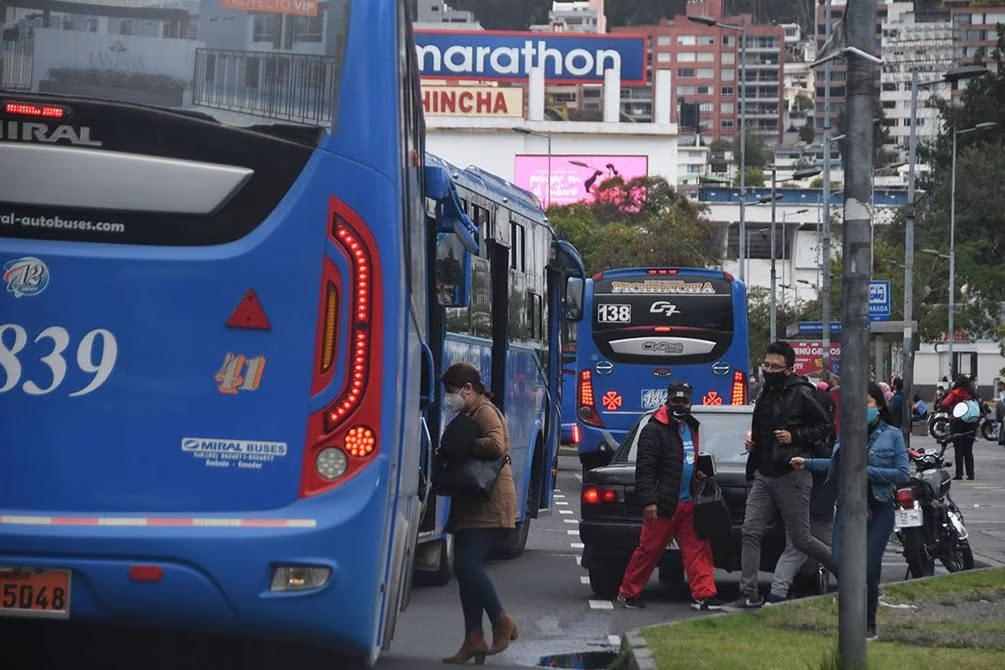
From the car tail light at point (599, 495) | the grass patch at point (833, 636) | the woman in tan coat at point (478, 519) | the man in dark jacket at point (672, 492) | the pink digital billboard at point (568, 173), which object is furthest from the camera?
the pink digital billboard at point (568, 173)

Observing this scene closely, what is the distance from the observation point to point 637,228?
9200 centimetres

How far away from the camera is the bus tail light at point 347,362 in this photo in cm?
739

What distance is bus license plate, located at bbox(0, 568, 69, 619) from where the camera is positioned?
23.7 feet

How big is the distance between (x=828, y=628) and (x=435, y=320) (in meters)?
3.81

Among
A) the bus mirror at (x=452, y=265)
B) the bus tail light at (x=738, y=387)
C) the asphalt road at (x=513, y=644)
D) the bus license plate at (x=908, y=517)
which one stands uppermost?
the bus mirror at (x=452, y=265)

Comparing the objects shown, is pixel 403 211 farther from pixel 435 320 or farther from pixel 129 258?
pixel 435 320

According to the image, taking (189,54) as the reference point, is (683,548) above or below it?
below

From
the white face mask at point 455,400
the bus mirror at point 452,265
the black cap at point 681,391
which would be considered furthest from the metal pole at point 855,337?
the black cap at point 681,391

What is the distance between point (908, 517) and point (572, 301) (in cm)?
695

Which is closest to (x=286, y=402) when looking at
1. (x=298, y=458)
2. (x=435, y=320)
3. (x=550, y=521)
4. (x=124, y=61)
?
(x=298, y=458)

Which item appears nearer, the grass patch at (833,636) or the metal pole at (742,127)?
the grass patch at (833,636)

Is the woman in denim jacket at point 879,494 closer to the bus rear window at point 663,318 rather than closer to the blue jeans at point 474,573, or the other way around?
the blue jeans at point 474,573

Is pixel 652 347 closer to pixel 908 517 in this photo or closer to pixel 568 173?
pixel 908 517

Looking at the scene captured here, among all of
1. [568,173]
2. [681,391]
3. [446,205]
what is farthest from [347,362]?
[568,173]
